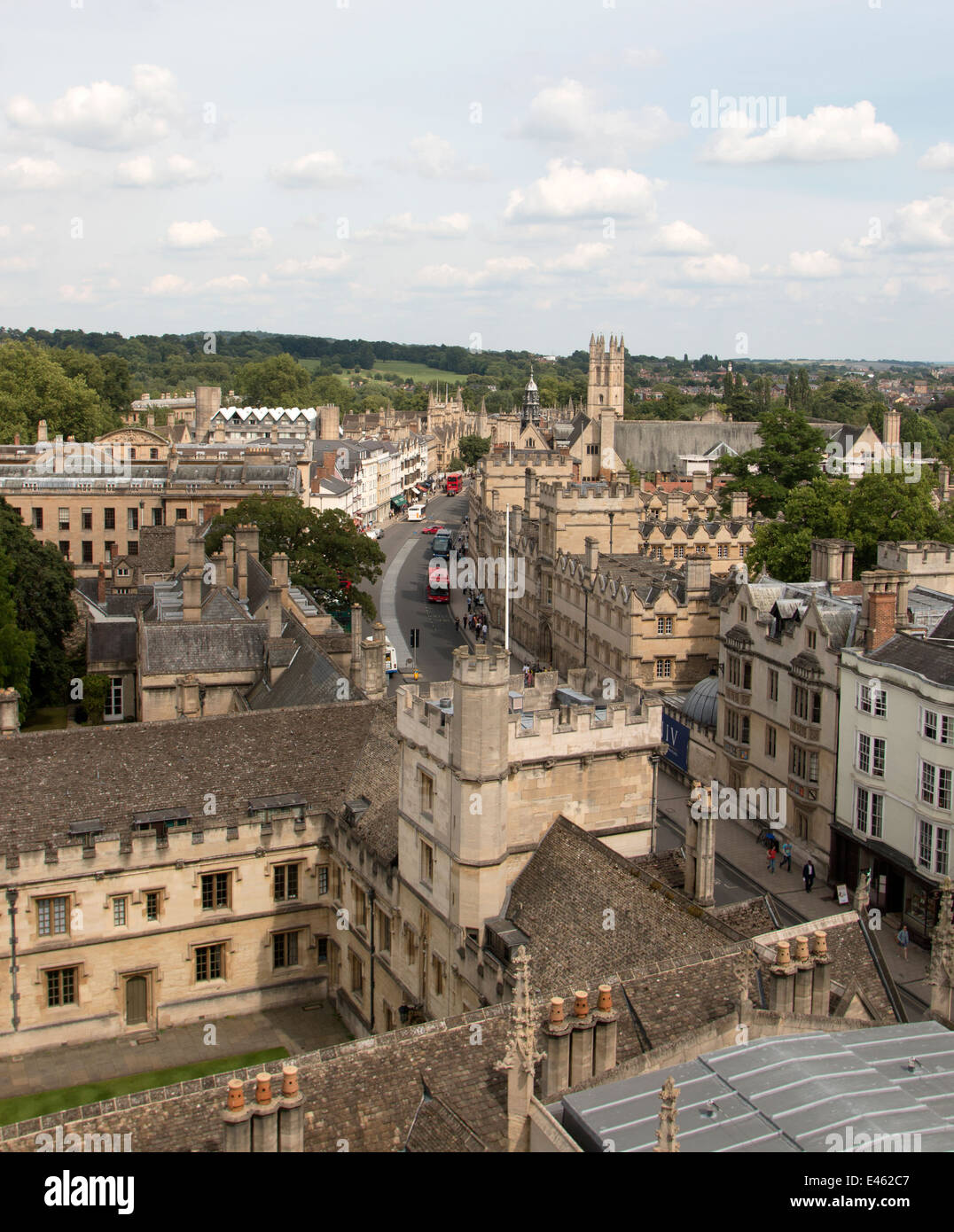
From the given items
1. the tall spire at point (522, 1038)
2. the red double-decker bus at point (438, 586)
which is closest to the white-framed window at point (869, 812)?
the tall spire at point (522, 1038)

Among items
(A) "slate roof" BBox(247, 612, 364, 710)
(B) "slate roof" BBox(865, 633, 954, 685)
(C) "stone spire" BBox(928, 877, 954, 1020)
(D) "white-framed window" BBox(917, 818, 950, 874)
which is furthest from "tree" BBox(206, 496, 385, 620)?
(C) "stone spire" BBox(928, 877, 954, 1020)

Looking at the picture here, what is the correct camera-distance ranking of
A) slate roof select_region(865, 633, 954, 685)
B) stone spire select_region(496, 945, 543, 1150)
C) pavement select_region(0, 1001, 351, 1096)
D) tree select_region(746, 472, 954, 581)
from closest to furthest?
stone spire select_region(496, 945, 543, 1150), pavement select_region(0, 1001, 351, 1096), slate roof select_region(865, 633, 954, 685), tree select_region(746, 472, 954, 581)

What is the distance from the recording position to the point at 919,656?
40.2 meters

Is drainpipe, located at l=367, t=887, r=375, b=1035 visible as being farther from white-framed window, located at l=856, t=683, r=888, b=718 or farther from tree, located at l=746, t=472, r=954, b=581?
tree, located at l=746, t=472, r=954, b=581

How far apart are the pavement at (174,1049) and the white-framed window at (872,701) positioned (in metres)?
20.1

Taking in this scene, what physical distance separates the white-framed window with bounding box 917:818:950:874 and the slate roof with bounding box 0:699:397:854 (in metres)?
16.9

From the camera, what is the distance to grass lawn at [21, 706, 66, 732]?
57844 millimetres

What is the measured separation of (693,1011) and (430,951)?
8.62 m

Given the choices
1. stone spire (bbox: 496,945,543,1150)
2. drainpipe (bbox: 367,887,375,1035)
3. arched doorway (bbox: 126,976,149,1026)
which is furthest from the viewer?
arched doorway (bbox: 126,976,149,1026)

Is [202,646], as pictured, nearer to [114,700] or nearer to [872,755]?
[114,700]

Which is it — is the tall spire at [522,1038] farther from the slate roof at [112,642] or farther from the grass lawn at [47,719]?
the grass lawn at [47,719]
